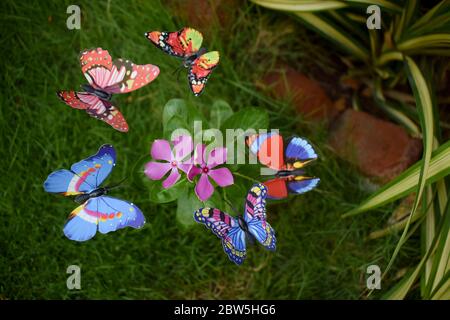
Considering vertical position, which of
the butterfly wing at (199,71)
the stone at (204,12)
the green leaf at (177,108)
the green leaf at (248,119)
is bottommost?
the green leaf at (248,119)

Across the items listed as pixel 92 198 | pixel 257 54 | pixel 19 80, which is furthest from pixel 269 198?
pixel 19 80

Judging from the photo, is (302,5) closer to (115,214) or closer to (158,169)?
(158,169)

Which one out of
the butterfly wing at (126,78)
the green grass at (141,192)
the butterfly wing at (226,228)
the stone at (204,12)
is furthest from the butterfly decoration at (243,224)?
the stone at (204,12)

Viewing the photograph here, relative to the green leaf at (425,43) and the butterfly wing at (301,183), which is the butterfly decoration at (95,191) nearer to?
the butterfly wing at (301,183)

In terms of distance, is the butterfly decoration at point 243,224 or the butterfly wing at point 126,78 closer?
the butterfly decoration at point 243,224

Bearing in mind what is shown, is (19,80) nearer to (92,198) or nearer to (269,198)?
(92,198)

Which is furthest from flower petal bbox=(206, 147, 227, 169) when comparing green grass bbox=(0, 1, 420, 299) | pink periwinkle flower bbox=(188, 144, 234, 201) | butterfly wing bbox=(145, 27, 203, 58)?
green grass bbox=(0, 1, 420, 299)
